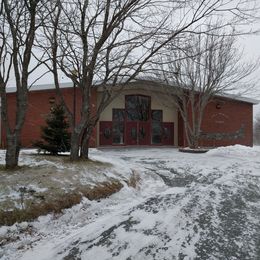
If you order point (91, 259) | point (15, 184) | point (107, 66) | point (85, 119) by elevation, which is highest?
point (107, 66)

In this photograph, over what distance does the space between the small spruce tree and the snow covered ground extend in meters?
6.48

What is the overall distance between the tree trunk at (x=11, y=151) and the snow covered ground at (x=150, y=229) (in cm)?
268

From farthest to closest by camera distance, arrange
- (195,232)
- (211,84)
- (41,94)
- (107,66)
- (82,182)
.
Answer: (41,94) → (211,84) → (107,66) → (82,182) → (195,232)

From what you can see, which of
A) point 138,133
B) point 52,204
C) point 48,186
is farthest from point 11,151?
point 138,133

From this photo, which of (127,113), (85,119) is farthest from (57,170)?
(127,113)

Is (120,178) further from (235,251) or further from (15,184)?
(235,251)

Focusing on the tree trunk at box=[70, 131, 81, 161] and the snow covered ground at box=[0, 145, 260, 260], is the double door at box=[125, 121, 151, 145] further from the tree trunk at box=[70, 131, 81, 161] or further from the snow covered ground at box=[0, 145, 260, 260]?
the snow covered ground at box=[0, 145, 260, 260]

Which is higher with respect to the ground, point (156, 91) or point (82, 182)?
point (156, 91)

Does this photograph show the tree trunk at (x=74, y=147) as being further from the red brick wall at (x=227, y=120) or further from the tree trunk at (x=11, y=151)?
the red brick wall at (x=227, y=120)

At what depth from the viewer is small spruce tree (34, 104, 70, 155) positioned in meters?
14.8

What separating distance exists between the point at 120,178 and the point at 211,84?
15821mm

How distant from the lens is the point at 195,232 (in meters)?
5.78

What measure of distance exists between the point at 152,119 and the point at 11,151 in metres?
21.3

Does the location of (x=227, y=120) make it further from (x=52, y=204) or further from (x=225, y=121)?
(x=52, y=204)
